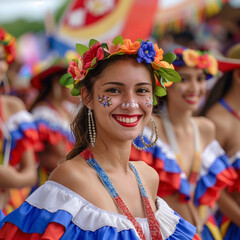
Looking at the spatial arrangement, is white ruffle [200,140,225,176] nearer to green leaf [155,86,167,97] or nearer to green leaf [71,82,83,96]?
green leaf [155,86,167,97]

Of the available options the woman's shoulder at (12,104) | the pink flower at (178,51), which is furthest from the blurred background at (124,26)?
the woman's shoulder at (12,104)

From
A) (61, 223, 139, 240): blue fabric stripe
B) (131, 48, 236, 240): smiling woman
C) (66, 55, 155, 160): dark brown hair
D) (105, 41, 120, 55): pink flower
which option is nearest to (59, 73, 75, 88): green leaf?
(66, 55, 155, 160): dark brown hair

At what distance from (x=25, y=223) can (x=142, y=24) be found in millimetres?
5338

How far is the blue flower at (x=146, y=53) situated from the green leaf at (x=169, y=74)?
136 mm

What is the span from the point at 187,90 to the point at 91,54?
5.74 feet

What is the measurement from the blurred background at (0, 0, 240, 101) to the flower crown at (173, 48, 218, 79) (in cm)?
31

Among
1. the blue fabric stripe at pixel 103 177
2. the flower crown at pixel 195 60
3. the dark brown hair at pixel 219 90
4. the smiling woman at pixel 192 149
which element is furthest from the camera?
the dark brown hair at pixel 219 90

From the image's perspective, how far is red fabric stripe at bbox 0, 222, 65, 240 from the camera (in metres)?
2.14

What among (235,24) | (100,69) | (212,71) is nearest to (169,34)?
(235,24)

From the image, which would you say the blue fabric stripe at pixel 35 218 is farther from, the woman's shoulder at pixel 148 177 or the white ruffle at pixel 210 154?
the white ruffle at pixel 210 154

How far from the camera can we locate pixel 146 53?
2.46 metres

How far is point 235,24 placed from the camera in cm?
1207

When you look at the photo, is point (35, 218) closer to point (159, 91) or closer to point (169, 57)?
point (159, 91)

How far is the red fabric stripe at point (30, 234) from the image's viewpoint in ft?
7.02
